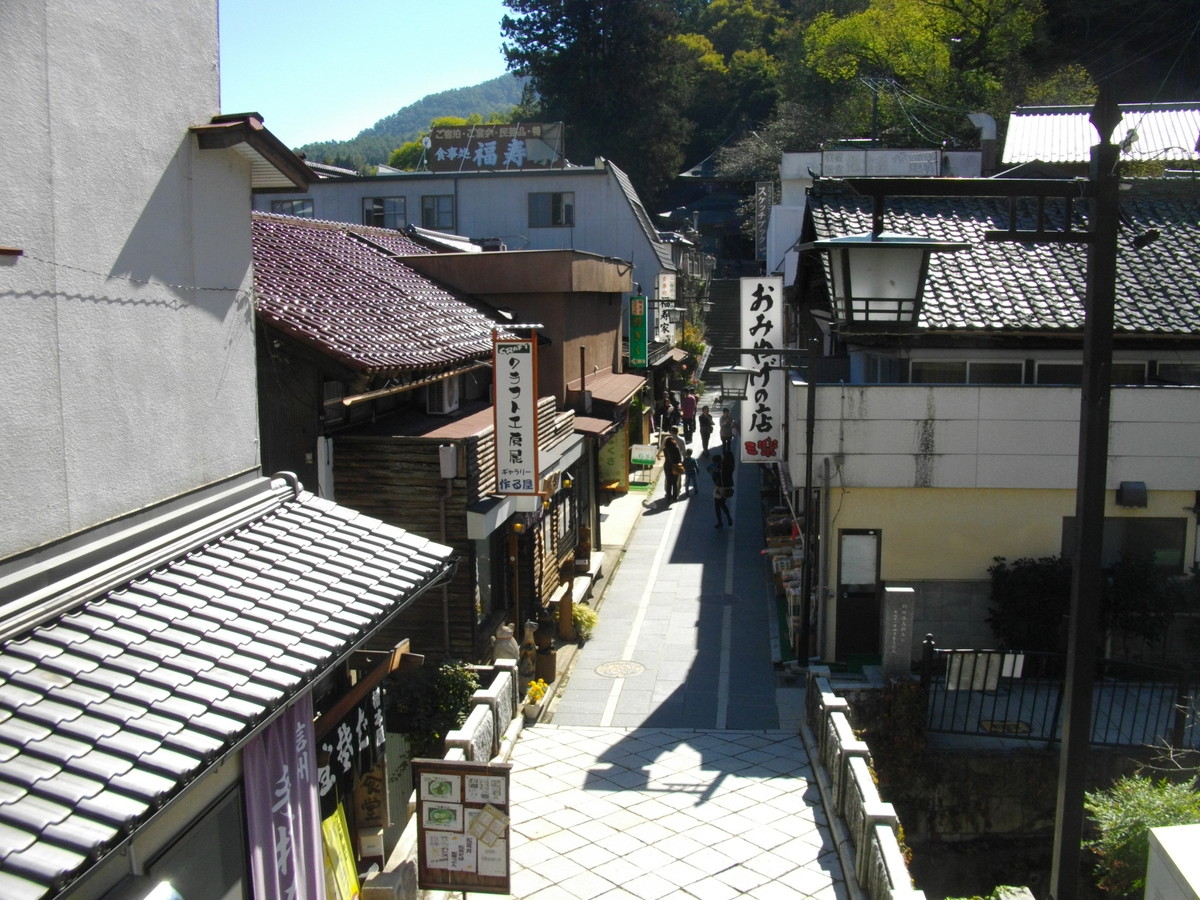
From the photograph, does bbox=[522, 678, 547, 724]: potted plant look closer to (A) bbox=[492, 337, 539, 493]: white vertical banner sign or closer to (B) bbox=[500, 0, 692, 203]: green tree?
(A) bbox=[492, 337, 539, 493]: white vertical banner sign

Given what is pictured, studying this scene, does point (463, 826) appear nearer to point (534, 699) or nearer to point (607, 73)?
point (534, 699)

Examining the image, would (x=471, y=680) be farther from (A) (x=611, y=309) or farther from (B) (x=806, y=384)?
(A) (x=611, y=309)

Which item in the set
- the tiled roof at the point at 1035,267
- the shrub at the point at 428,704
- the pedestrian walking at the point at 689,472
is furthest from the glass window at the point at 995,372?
the pedestrian walking at the point at 689,472

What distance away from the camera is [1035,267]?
17984 millimetres

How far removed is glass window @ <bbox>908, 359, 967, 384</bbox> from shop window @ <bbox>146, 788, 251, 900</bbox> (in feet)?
43.9

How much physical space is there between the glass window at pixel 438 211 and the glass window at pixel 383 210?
702mm

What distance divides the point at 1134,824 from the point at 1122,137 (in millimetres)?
5699

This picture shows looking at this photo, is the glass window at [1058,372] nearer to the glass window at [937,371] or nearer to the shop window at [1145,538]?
the glass window at [937,371]

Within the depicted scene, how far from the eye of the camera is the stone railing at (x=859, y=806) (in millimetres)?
8686

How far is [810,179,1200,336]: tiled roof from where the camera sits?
1653 cm

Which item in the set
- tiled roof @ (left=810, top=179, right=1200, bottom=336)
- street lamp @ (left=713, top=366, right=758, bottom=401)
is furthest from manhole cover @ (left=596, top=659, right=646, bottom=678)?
tiled roof @ (left=810, top=179, right=1200, bottom=336)

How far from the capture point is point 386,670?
A: 948 cm

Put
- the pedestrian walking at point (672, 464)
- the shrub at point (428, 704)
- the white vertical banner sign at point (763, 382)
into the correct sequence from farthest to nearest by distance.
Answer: the pedestrian walking at point (672, 464), the white vertical banner sign at point (763, 382), the shrub at point (428, 704)

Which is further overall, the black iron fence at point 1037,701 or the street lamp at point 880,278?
the black iron fence at point 1037,701
